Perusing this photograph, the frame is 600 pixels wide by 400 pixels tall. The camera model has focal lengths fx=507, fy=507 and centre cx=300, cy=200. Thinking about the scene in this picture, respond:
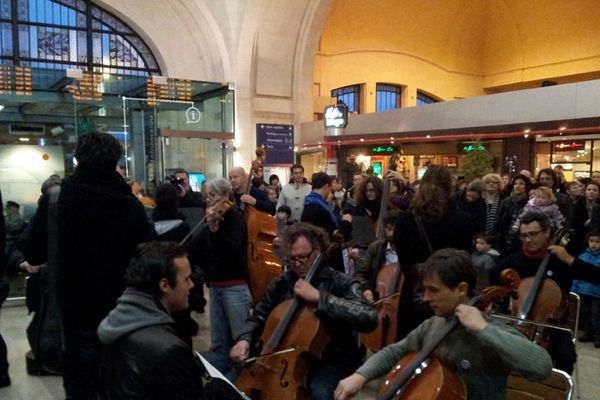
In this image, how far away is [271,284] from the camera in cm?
286

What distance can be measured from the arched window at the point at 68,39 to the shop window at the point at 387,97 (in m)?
10.3

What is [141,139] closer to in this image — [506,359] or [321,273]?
[321,273]

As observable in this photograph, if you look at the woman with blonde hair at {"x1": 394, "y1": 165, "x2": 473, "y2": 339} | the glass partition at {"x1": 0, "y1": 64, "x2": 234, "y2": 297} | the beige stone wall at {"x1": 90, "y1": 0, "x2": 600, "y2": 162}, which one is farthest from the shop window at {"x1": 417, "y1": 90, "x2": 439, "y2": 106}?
the woman with blonde hair at {"x1": 394, "y1": 165, "x2": 473, "y2": 339}

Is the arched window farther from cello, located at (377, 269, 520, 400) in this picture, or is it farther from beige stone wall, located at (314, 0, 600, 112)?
cello, located at (377, 269, 520, 400)

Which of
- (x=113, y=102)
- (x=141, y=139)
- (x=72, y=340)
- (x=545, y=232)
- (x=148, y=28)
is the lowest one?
(x=72, y=340)

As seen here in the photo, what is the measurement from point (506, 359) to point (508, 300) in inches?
70.2

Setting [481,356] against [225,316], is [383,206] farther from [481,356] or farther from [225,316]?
[481,356]

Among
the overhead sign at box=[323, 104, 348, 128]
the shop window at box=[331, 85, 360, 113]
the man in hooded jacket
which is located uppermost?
the shop window at box=[331, 85, 360, 113]

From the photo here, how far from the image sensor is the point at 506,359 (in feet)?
5.52

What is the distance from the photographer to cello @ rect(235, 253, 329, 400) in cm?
246

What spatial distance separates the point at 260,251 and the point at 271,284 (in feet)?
5.31

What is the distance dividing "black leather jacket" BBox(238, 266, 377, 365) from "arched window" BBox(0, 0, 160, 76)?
16.4 metres

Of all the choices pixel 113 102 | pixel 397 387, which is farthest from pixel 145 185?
pixel 397 387

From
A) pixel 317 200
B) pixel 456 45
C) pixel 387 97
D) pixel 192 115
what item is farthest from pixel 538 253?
pixel 456 45
